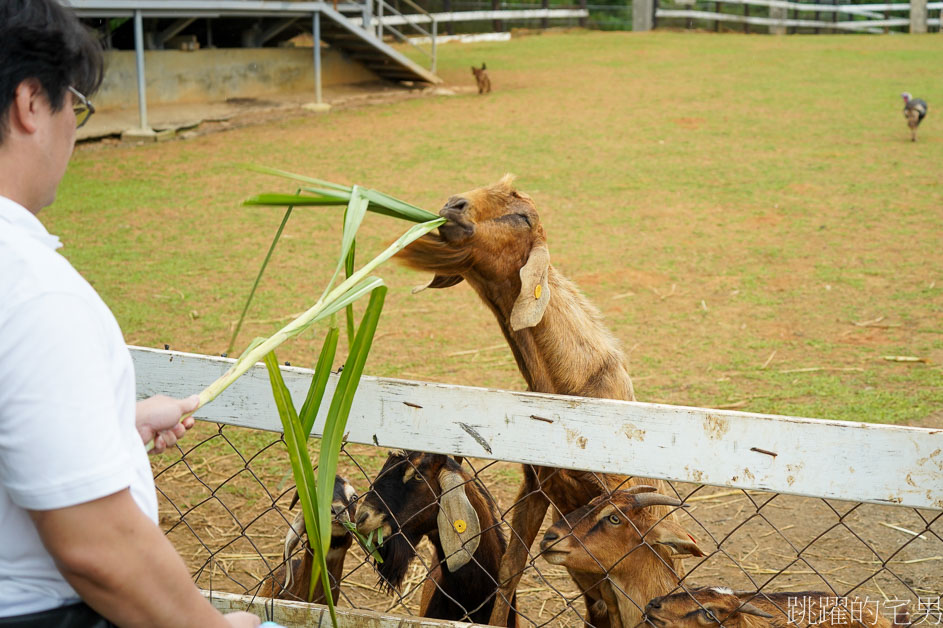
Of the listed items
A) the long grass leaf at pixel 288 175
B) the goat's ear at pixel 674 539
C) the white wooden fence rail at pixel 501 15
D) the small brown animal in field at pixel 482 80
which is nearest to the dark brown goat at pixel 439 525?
the goat's ear at pixel 674 539

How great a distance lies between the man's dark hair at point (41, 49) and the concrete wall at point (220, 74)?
1501 cm

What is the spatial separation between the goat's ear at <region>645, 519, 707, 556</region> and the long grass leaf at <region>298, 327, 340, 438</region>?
1.11 m

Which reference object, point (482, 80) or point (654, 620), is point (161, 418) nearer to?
point (654, 620)

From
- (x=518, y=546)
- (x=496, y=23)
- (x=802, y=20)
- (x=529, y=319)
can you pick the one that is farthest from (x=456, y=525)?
(x=802, y=20)

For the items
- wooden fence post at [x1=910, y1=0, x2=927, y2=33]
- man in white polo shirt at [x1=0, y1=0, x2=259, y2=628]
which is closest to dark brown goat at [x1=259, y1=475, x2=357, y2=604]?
man in white polo shirt at [x1=0, y1=0, x2=259, y2=628]

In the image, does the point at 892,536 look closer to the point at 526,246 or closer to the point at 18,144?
the point at 526,246

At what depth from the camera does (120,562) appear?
1261 millimetres

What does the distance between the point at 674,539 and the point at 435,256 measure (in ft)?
4.06

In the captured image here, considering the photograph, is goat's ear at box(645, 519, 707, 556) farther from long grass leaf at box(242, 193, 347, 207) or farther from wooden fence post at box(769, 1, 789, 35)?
wooden fence post at box(769, 1, 789, 35)

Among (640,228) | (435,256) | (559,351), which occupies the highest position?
(435,256)

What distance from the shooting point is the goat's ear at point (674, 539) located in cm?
263

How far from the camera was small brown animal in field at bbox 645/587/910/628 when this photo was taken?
256cm

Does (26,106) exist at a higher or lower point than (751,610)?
higher

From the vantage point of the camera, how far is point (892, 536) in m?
4.00
